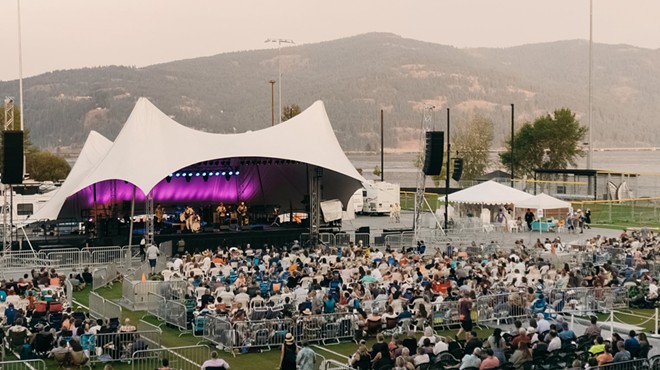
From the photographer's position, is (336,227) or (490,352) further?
(336,227)

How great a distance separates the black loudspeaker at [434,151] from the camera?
36406 mm

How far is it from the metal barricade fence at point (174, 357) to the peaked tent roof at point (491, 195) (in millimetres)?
25908

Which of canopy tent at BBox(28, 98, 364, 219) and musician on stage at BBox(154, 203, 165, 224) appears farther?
musician on stage at BBox(154, 203, 165, 224)

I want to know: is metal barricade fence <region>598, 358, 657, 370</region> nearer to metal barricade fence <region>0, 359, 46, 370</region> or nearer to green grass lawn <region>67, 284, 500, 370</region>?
green grass lawn <region>67, 284, 500, 370</region>

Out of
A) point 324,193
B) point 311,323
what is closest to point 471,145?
point 324,193

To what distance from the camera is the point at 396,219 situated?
5097cm

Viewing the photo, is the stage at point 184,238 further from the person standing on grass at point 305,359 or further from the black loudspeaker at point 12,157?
the person standing on grass at point 305,359

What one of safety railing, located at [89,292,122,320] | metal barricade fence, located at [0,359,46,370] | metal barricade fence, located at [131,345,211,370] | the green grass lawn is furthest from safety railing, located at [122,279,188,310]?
metal barricade fence, located at [0,359,46,370]

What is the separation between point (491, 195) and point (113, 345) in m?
26.8

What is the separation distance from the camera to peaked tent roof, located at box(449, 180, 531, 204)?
134ft

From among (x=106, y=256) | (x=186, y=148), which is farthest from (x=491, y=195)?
(x=106, y=256)

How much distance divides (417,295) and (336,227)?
65.5 feet

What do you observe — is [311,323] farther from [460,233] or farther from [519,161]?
[519,161]

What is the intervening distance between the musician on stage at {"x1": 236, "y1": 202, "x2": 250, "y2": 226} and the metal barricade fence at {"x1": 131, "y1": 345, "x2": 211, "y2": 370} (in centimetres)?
2393
